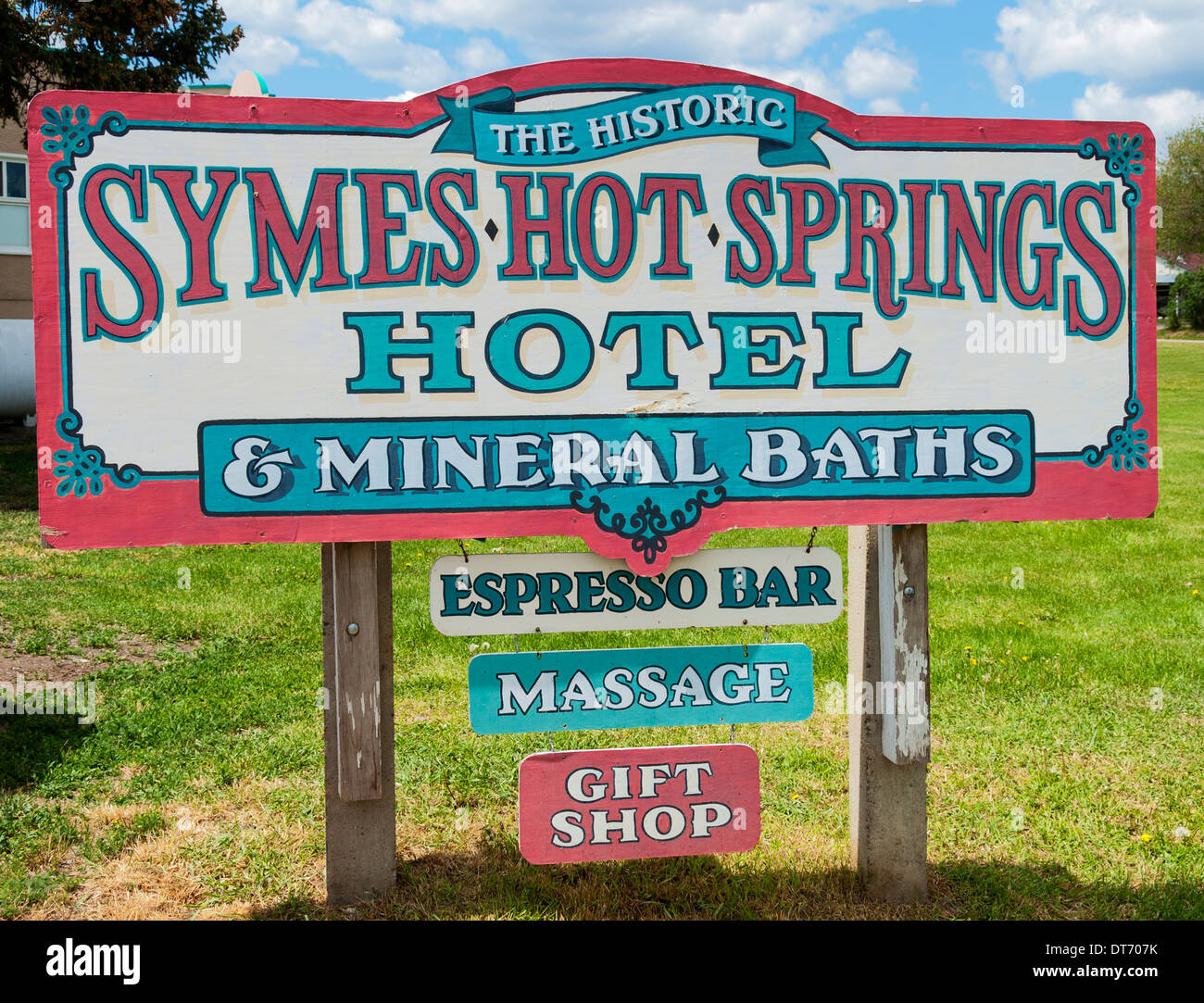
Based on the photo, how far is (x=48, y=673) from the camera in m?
6.00

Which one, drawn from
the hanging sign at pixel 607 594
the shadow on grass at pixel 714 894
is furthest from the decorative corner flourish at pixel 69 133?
the shadow on grass at pixel 714 894

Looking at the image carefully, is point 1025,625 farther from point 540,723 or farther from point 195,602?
point 195,602

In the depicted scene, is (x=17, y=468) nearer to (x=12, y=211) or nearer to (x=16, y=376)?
(x=16, y=376)

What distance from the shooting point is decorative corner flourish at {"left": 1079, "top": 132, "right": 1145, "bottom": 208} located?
11.8ft

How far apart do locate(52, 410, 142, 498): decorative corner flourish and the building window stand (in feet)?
66.5

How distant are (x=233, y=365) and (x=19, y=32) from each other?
47.1 feet

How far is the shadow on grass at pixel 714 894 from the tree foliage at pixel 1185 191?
55208 mm

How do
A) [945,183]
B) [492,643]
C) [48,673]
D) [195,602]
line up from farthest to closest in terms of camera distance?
[195,602] < [492,643] < [48,673] < [945,183]

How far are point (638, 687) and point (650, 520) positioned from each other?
58cm

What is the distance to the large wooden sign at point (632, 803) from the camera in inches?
139

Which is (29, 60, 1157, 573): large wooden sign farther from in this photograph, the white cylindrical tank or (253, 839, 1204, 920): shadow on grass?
the white cylindrical tank

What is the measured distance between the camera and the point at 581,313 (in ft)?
11.0

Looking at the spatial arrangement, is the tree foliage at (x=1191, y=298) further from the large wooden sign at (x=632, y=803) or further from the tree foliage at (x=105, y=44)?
the large wooden sign at (x=632, y=803)
